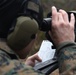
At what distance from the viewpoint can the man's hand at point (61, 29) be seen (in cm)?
267

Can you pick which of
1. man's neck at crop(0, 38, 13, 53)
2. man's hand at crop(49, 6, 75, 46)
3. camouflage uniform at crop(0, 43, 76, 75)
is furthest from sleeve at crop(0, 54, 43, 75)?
man's hand at crop(49, 6, 75, 46)

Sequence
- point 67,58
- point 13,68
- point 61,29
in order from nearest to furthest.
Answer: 1. point 13,68
2. point 67,58
3. point 61,29

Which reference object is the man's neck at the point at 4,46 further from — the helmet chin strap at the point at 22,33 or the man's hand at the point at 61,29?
the man's hand at the point at 61,29

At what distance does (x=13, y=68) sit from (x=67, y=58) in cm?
37

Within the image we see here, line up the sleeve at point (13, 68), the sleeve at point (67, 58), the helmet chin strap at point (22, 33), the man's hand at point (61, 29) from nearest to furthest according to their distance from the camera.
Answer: the sleeve at point (13, 68) → the sleeve at point (67, 58) → the helmet chin strap at point (22, 33) → the man's hand at point (61, 29)

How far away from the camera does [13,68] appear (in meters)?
2.34

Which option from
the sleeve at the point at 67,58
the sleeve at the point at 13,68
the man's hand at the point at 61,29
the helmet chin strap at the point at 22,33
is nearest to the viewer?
the sleeve at the point at 13,68

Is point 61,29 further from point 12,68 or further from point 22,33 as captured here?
point 12,68

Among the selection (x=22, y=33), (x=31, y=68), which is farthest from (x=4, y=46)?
(x=31, y=68)

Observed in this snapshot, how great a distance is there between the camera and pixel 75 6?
20406 millimetres

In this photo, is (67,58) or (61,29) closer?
(67,58)

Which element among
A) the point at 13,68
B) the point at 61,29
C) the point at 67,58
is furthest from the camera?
the point at 61,29

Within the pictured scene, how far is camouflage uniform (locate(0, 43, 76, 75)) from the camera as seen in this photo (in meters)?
2.33

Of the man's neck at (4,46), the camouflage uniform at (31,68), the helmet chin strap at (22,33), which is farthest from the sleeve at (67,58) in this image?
the man's neck at (4,46)
